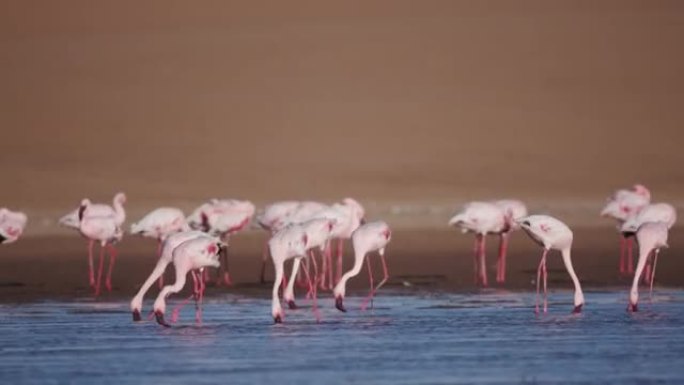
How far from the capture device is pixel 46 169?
37.5 metres

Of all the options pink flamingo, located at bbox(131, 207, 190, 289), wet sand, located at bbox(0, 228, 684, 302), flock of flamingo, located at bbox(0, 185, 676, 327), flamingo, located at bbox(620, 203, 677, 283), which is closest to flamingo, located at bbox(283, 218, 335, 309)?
flock of flamingo, located at bbox(0, 185, 676, 327)

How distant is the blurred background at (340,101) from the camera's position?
36.3m

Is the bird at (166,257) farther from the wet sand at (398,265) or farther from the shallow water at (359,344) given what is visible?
the wet sand at (398,265)

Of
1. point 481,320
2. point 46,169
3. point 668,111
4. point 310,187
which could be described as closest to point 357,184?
point 310,187

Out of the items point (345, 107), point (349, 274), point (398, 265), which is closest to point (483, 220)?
point (398, 265)

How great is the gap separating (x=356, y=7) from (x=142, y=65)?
746 cm

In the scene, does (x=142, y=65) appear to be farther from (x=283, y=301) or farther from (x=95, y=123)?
(x=283, y=301)

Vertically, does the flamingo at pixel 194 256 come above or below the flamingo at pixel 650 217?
below

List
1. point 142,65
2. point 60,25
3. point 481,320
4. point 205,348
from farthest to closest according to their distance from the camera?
point 60,25 → point 142,65 → point 481,320 → point 205,348

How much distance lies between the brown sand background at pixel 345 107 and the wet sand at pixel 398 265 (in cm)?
18

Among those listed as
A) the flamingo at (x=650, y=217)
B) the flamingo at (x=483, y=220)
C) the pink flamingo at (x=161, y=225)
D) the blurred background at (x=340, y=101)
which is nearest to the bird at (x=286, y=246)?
the flamingo at (x=650, y=217)

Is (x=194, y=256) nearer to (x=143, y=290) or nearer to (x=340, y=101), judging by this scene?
(x=143, y=290)

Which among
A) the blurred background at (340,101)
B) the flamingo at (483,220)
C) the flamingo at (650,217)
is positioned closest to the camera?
Result: the flamingo at (650,217)

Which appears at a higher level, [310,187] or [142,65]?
[142,65]
